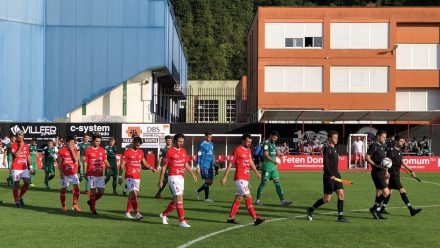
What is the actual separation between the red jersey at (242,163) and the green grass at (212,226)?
3.65ft

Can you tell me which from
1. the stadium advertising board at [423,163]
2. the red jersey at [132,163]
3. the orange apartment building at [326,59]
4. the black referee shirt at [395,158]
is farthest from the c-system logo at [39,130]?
the black referee shirt at [395,158]

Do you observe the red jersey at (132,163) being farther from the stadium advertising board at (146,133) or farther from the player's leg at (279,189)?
the stadium advertising board at (146,133)

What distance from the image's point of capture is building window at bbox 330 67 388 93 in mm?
52719

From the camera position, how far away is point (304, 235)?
13227 millimetres

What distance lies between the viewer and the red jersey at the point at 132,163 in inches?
608

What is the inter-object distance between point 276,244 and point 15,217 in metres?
6.86

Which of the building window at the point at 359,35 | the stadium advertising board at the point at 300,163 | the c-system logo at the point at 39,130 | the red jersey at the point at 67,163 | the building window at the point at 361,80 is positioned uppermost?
the building window at the point at 359,35

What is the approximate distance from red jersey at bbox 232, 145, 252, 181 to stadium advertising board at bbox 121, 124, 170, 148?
29.3 meters

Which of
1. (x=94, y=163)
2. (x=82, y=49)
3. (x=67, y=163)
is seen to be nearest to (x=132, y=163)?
(x=94, y=163)

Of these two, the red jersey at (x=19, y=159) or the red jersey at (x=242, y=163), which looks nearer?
the red jersey at (x=242, y=163)

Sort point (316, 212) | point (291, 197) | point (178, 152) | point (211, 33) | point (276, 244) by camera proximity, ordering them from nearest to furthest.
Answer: point (276, 244) → point (178, 152) → point (316, 212) → point (291, 197) → point (211, 33)

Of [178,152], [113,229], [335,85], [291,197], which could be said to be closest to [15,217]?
[113,229]

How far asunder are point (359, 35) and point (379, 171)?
37470mm

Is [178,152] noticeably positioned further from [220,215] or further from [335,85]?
[335,85]
